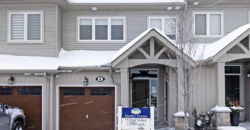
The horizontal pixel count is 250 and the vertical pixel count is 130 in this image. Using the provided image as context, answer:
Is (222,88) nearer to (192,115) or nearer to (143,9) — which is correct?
(192,115)

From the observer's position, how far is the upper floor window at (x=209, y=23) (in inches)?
558

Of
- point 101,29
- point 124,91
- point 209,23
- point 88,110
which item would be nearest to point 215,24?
point 209,23

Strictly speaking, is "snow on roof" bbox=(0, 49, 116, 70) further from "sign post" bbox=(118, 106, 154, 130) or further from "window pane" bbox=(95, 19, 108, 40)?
"sign post" bbox=(118, 106, 154, 130)

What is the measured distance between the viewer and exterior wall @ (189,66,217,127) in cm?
1233

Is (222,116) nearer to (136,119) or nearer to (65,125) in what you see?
(136,119)

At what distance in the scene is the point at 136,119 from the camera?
1032 centimetres

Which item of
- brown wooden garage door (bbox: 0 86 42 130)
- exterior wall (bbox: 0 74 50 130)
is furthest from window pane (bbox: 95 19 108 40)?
brown wooden garage door (bbox: 0 86 42 130)

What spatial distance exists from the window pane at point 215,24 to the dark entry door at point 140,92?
4.27 m

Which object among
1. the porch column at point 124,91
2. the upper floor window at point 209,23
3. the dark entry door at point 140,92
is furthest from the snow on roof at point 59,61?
the upper floor window at point 209,23

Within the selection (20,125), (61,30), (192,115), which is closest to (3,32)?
(61,30)

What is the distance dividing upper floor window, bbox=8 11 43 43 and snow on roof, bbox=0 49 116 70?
930 millimetres

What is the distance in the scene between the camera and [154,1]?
1388 centimetres

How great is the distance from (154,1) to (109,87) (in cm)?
474

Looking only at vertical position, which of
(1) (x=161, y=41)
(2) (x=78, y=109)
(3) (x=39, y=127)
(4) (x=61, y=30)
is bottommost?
(3) (x=39, y=127)
